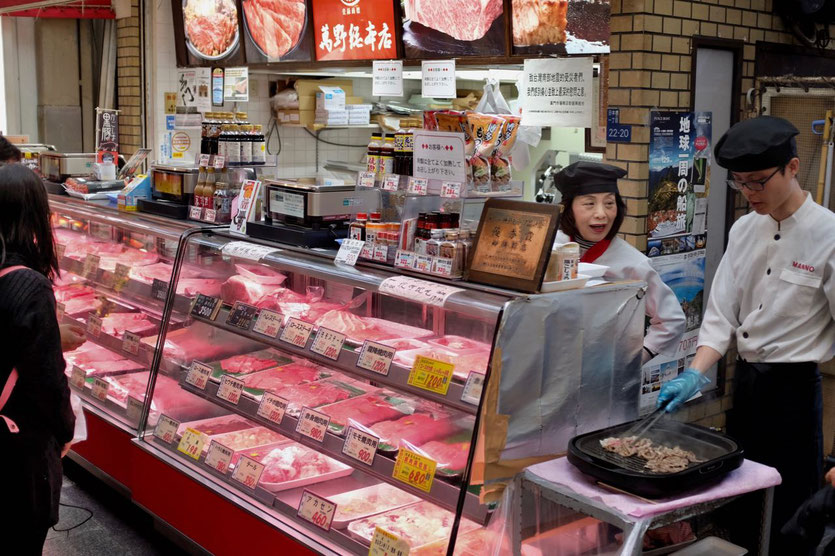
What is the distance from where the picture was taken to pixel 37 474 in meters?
3.21

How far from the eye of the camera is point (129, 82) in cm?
917

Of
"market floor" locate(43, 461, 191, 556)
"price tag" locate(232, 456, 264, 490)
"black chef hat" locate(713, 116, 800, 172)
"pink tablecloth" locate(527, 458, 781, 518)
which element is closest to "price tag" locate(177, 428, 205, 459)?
"price tag" locate(232, 456, 264, 490)

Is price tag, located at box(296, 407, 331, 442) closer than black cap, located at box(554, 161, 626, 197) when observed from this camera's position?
Yes

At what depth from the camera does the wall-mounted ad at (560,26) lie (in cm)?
527

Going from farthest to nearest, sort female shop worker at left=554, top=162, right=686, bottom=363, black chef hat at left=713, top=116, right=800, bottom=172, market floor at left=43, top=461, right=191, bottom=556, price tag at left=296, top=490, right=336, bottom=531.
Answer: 1. market floor at left=43, top=461, right=191, bottom=556
2. female shop worker at left=554, top=162, right=686, bottom=363
3. price tag at left=296, top=490, right=336, bottom=531
4. black chef hat at left=713, top=116, right=800, bottom=172

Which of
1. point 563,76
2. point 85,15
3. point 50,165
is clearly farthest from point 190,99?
point 563,76

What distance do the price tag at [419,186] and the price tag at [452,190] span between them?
0.10 meters

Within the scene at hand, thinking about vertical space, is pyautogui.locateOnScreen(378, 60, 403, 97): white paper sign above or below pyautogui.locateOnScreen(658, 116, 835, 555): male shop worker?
above

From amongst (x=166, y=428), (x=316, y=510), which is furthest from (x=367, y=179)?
(x=166, y=428)

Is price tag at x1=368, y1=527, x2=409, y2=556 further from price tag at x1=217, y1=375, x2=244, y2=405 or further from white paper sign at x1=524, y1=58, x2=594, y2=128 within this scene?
white paper sign at x1=524, y1=58, x2=594, y2=128

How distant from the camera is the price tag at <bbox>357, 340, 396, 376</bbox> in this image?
130 inches

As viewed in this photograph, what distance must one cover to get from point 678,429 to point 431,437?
3.21 ft

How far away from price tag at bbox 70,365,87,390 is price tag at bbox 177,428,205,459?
4.25 feet

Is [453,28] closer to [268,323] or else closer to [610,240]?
[610,240]
